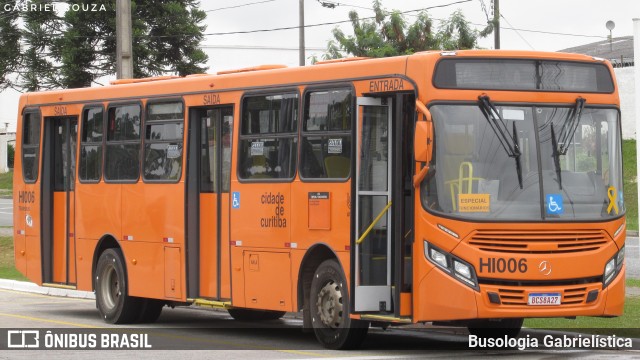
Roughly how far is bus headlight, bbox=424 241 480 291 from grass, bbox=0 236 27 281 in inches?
635

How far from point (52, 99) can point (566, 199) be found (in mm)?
9796

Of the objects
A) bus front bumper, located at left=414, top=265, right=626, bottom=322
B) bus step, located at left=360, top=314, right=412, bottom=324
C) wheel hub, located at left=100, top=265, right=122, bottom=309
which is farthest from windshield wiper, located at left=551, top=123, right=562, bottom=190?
wheel hub, located at left=100, top=265, right=122, bottom=309

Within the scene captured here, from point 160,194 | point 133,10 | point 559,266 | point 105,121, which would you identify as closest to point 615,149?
point 559,266

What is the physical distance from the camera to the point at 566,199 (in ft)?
45.2

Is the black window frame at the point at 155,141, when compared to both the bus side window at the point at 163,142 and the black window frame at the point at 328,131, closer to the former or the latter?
the bus side window at the point at 163,142

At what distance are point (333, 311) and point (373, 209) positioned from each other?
125cm

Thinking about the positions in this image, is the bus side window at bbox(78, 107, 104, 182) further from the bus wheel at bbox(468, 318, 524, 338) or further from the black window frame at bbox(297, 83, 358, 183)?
the bus wheel at bbox(468, 318, 524, 338)

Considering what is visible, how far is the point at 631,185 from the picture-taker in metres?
41.9

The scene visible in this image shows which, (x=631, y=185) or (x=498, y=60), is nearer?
(x=498, y=60)

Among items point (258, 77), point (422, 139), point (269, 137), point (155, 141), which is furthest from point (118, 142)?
point (422, 139)

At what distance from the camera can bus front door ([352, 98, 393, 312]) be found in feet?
47.2

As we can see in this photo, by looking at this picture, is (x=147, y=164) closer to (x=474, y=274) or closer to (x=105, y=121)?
(x=105, y=121)

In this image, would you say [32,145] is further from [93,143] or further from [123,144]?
[123,144]

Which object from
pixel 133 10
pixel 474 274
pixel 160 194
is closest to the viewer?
pixel 474 274
